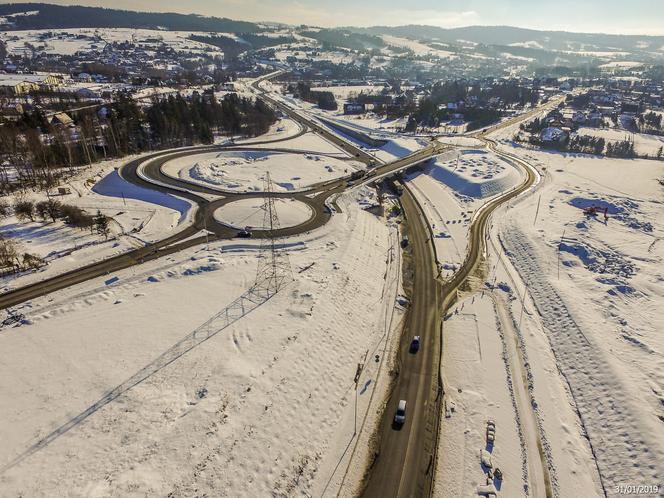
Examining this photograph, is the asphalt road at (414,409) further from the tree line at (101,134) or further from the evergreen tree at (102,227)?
the tree line at (101,134)

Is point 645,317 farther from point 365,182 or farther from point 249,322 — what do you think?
point 365,182

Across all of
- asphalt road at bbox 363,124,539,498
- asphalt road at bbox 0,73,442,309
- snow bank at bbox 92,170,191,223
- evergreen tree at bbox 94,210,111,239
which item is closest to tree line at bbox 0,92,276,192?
snow bank at bbox 92,170,191,223

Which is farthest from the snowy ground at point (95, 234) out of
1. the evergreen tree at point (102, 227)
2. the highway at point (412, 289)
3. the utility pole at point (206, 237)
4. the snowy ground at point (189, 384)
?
the snowy ground at point (189, 384)

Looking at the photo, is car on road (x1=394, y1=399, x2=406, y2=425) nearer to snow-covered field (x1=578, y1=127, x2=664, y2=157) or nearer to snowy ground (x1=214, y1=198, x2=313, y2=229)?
snowy ground (x1=214, y1=198, x2=313, y2=229)

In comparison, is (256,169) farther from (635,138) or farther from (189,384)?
(635,138)

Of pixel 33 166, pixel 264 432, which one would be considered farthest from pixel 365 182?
pixel 33 166

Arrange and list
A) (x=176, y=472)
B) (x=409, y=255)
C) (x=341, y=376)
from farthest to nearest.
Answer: (x=409, y=255), (x=341, y=376), (x=176, y=472)
